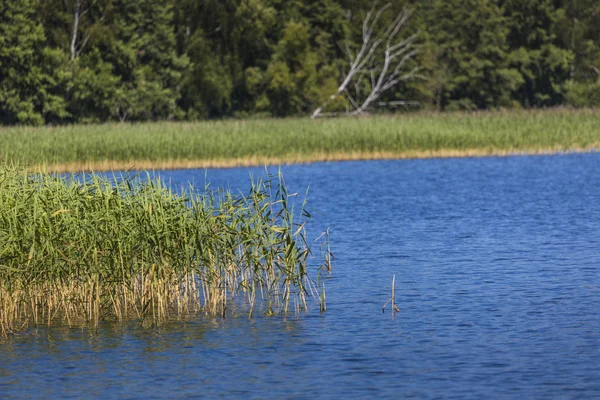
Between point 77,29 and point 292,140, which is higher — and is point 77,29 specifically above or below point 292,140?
above

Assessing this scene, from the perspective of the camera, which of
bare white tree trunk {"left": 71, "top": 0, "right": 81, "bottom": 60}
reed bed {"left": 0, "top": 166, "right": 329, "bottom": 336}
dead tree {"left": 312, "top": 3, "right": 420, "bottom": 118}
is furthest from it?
dead tree {"left": 312, "top": 3, "right": 420, "bottom": 118}

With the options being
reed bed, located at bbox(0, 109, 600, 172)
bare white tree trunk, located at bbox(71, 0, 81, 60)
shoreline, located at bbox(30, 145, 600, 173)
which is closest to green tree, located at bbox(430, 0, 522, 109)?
bare white tree trunk, located at bbox(71, 0, 81, 60)

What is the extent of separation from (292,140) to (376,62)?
24744 millimetres

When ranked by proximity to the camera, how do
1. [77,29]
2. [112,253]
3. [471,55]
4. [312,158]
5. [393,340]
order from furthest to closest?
[471,55] < [77,29] < [312,158] < [112,253] < [393,340]

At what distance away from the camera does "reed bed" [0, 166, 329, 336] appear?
13.4 metres

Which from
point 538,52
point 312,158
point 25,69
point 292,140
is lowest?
point 312,158

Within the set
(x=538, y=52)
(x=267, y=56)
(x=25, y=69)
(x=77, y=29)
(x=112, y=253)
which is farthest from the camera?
(x=538, y=52)

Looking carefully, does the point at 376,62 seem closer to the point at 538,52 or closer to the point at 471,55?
the point at 471,55

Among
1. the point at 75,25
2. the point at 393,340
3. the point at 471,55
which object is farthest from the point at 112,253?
the point at 471,55

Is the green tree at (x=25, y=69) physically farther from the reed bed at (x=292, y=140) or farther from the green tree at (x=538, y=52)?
the green tree at (x=538, y=52)

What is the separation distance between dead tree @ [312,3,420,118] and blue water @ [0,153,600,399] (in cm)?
3988

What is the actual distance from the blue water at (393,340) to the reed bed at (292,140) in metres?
15.9

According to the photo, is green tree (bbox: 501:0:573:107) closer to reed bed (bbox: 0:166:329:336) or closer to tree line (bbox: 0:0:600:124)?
tree line (bbox: 0:0:600:124)

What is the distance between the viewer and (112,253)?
44.5ft
